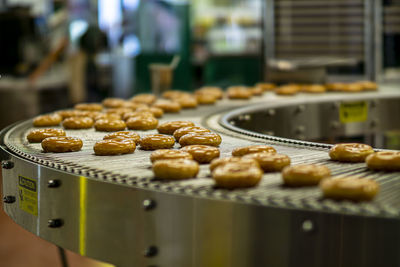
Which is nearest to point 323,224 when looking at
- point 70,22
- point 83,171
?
point 83,171

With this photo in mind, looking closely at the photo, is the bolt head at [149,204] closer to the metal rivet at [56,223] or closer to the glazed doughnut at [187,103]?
the metal rivet at [56,223]

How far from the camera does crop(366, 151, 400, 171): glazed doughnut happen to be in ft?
4.96

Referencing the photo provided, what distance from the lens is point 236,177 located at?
1.32m

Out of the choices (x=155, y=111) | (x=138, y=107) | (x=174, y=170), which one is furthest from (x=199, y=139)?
(x=138, y=107)

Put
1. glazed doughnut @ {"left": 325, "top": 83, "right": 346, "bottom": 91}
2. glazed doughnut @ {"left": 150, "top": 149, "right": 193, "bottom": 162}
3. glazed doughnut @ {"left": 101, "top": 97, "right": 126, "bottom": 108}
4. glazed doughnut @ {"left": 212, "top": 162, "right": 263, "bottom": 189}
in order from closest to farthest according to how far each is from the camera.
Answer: glazed doughnut @ {"left": 212, "top": 162, "right": 263, "bottom": 189} → glazed doughnut @ {"left": 150, "top": 149, "right": 193, "bottom": 162} → glazed doughnut @ {"left": 101, "top": 97, "right": 126, "bottom": 108} → glazed doughnut @ {"left": 325, "top": 83, "right": 346, "bottom": 91}

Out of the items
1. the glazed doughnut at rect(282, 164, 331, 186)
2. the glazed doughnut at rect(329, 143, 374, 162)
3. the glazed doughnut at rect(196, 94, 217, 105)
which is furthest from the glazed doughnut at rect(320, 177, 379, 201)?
the glazed doughnut at rect(196, 94, 217, 105)

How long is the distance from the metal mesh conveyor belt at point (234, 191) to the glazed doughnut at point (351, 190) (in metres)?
0.02

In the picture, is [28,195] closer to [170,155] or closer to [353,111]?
[170,155]

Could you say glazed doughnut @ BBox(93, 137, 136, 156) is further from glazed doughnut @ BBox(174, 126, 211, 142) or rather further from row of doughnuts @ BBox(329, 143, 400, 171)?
row of doughnuts @ BBox(329, 143, 400, 171)

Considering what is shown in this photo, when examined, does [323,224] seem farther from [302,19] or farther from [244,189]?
[302,19]

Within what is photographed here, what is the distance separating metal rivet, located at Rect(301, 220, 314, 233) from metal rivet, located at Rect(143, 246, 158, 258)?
428mm

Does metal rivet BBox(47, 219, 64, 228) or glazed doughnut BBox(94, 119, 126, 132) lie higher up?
glazed doughnut BBox(94, 119, 126, 132)

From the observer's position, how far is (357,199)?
121cm

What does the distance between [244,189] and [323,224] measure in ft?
0.81
